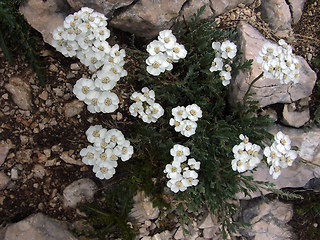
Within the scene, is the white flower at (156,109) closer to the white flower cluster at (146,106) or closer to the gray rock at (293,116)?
the white flower cluster at (146,106)

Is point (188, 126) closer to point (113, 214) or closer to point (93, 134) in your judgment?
point (93, 134)

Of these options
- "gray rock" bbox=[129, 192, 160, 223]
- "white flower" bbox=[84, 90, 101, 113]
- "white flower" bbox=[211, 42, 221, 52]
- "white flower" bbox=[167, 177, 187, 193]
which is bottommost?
"gray rock" bbox=[129, 192, 160, 223]

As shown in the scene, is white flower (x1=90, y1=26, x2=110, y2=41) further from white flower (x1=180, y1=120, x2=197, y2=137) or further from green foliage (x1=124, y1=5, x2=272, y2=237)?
white flower (x1=180, y1=120, x2=197, y2=137)

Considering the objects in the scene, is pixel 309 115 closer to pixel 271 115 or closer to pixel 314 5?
pixel 271 115

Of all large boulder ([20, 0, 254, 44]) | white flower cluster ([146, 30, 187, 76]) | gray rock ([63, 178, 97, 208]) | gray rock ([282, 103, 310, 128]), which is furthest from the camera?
gray rock ([282, 103, 310, 128])

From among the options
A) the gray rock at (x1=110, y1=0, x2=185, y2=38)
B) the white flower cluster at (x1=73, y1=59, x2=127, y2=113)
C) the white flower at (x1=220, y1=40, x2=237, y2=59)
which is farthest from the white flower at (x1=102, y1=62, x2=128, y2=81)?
the white flower at (x1=220, y1=40, x2=237, y2=59)

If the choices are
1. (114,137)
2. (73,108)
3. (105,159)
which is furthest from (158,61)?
(73,108)
